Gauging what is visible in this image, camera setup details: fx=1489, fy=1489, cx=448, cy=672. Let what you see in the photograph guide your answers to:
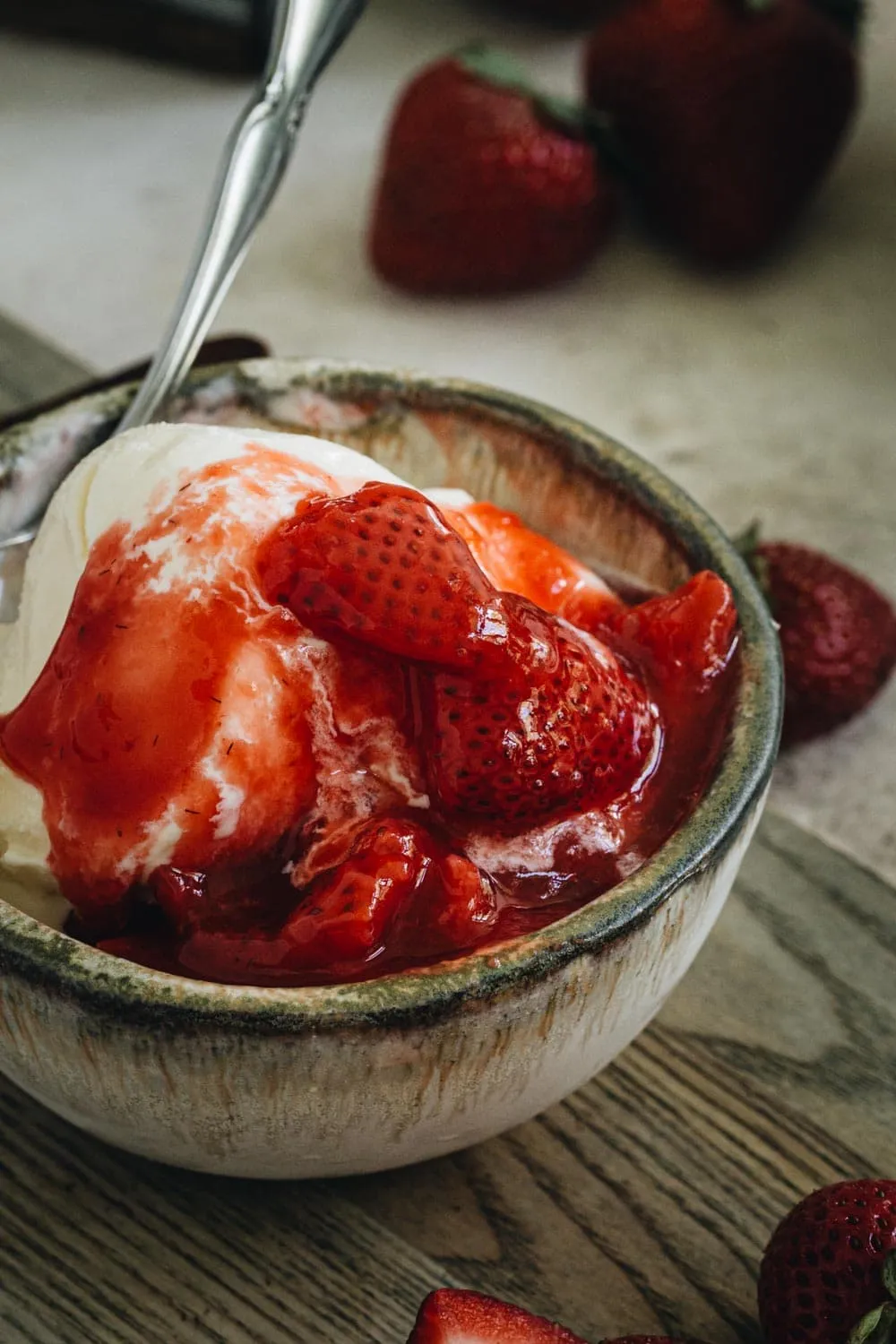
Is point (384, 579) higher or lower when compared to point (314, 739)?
higher

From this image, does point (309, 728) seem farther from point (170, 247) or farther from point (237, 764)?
point (170, 247)

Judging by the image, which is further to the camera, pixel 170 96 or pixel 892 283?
pixel 170 96

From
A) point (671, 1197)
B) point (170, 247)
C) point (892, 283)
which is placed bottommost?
point (170, 247)

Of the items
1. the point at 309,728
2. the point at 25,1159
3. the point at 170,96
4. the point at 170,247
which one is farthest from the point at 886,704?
the point at 170,96

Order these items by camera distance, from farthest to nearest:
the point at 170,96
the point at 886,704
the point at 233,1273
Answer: the point at 170,96 < the point at 886,704 < the point at 233,1273

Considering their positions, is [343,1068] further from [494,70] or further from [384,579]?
[494,70]

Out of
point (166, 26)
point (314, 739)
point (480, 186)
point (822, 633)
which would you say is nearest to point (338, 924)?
point (314, 739)
